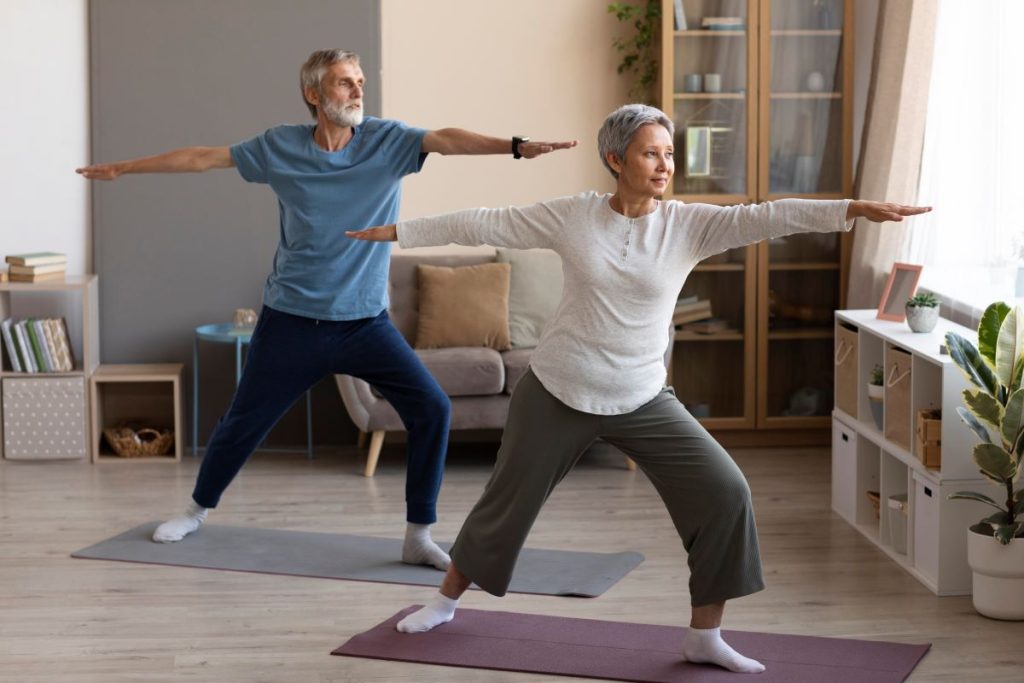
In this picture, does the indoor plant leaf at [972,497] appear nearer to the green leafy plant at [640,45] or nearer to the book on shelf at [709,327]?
the book on shelf at [709,327]

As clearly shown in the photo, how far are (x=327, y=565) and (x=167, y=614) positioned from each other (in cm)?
58

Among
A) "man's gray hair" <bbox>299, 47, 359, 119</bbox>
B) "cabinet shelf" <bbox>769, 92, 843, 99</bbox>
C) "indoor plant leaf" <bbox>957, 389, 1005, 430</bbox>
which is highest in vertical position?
"cabinet shelf" <bbox>769, 92, 843, 99</bbox>

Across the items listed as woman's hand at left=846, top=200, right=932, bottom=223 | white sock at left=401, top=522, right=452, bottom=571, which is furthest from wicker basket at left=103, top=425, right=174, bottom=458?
woman's hand at left=846, top=200, right=932, bottom=223

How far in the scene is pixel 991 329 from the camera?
12.3ft

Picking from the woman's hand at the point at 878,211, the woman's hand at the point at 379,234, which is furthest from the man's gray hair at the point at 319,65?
the woman's hand at the point at 878,211

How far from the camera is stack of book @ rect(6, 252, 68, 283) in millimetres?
5676

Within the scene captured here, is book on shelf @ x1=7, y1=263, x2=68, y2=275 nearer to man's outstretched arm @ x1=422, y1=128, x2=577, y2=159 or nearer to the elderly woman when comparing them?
man's outstretched arm @ x1=422, y1=128, x2=577, y2=159

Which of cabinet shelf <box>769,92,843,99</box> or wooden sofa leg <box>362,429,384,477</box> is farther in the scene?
cabinet shelf <box>769,92,843,99</box>

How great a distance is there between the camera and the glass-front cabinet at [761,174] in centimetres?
581

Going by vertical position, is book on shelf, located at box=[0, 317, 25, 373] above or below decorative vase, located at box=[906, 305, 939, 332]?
below

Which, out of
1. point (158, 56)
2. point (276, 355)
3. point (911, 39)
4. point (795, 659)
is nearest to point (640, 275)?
point (795, 659)

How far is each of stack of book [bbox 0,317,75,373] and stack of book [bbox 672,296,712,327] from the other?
8.30ft

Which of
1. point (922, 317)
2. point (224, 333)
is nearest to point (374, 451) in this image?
point (224, 333)

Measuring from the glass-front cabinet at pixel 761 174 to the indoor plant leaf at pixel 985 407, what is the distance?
227cm
